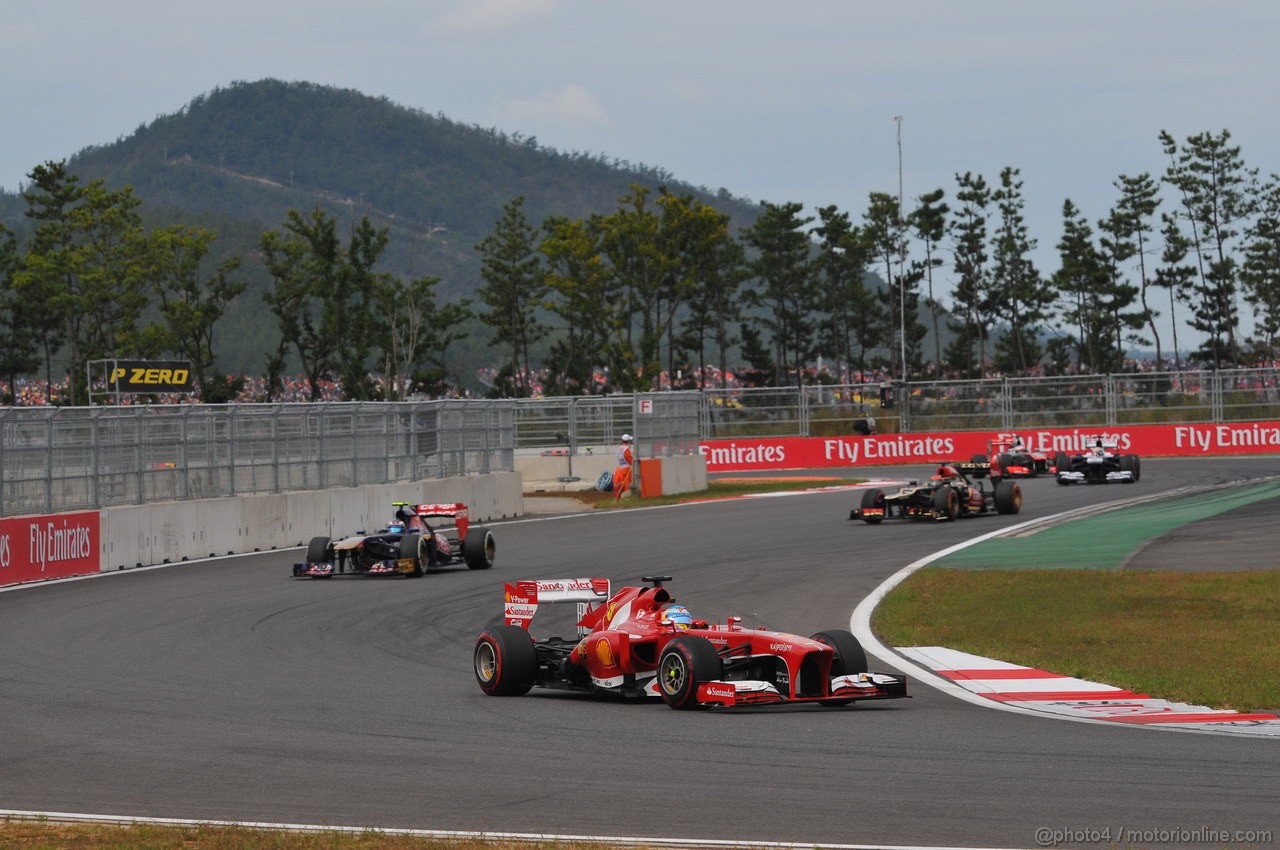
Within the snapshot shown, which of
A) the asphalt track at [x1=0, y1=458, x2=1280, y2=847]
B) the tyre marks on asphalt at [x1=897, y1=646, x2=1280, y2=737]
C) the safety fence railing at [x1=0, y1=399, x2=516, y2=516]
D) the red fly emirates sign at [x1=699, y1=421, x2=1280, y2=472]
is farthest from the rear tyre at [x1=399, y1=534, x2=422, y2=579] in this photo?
the red fly emirates sign at [x1=699, y1=421, x2=1280, y2=472]

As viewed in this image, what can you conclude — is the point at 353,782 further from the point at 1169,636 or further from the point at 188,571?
the point at 188,571

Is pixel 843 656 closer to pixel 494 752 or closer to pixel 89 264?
pixel 494 752

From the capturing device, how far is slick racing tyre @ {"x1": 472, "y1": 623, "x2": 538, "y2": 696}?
40.0 ft

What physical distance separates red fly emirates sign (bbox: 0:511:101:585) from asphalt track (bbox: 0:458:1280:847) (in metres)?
4.18

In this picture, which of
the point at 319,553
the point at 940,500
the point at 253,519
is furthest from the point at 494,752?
the point at 940,500

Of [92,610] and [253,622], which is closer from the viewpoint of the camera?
[253,622]

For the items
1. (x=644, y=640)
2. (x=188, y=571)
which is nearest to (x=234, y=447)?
(x=188, y=571)

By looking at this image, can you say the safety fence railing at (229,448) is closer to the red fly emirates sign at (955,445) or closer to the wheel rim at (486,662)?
the wheel rim at (486,662)

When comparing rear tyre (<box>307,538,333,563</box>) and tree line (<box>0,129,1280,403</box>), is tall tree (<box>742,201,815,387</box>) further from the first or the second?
rear tyre (<box>307,538,333,563</box>)

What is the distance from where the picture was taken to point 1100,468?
38562 millimetres

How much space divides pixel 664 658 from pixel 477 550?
11.8 m

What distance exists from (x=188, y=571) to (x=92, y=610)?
17.1ft

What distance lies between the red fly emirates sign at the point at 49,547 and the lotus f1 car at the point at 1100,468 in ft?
80.2

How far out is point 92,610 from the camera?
18656mm
